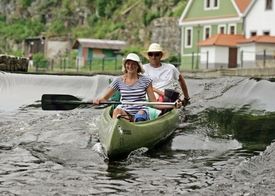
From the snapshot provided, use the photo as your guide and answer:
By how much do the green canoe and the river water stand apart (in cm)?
17

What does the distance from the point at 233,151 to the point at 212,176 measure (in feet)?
6.35

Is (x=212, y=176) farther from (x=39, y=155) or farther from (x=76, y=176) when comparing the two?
(x=39, y=155)

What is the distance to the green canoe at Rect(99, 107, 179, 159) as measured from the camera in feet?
28.8

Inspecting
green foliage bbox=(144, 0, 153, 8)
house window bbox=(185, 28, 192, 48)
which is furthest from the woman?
green foliage bbox=(144, 0, 153, 8)

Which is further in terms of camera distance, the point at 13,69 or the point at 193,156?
the point at 13,69

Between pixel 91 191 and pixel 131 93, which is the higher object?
pixel 131 93

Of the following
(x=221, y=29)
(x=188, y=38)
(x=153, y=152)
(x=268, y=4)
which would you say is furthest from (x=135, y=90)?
(x=188, y=38)

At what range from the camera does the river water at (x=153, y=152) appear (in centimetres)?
766

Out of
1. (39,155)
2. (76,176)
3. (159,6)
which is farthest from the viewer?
(159,6)

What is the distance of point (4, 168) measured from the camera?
340 inches

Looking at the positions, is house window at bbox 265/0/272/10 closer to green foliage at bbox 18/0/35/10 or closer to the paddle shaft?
the paddle shaft

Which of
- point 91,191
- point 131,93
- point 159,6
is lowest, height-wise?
point 91,191

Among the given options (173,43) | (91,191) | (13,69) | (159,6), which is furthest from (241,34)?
(91,191)

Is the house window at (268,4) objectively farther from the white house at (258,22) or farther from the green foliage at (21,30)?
the green foliage at (21,30)
